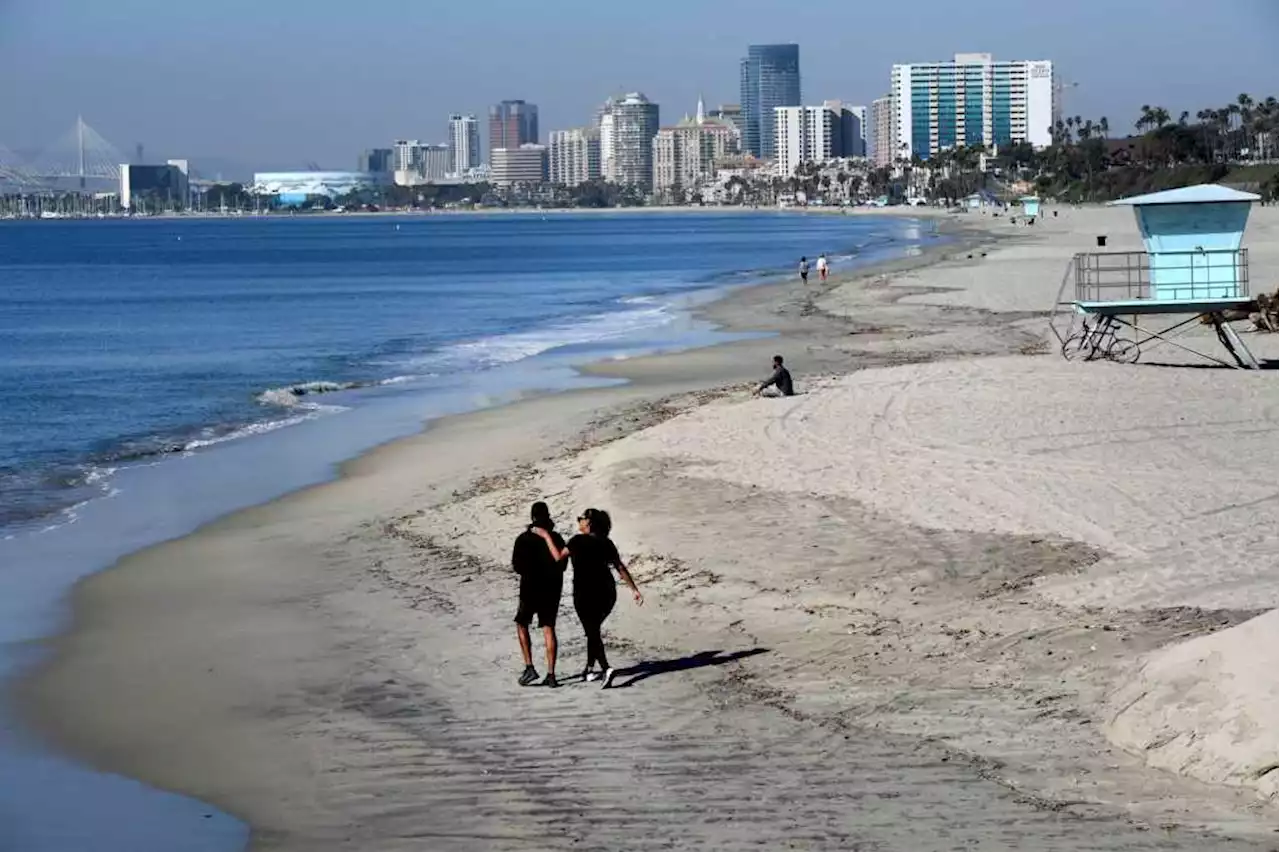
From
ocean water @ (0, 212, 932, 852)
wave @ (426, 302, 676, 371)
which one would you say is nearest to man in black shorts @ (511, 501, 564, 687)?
ocean water @ (0, 212, 932, 852)

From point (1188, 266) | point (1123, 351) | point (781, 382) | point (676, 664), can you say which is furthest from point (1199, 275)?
point (676, 664)

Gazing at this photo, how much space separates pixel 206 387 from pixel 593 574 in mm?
25551

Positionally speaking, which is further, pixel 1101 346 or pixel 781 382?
pixel 1101 346

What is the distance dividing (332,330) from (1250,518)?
38847 mm

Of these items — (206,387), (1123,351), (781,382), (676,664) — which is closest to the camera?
(676,664)

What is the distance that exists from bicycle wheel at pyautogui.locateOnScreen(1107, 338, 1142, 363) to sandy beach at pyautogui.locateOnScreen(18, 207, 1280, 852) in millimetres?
4373

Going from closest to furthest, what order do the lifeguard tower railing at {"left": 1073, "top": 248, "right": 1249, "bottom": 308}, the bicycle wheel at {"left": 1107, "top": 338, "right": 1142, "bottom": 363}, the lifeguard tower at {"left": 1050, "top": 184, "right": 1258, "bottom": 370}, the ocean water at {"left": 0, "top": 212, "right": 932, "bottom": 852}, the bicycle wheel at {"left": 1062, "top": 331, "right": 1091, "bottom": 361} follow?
the ocean water at {"left": 0, "top": 212, "right": 932, "bottom": 852} < the lifeguard tower at {"left": 1050, "top": 184, "right": 1258, "bottom": 370} < the lifeguard tower railing at {"left": 1073, "top": 248, "right": 1249, "bottom": 308} < the bicycle wheel at {"left": 1107, "top": 338, "right": 1142, "bottom": 363} < the bicycle wheel at {"left": 1062, "top": 331, "right": 1091, "bottom": 361}

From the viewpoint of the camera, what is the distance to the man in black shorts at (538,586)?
11094mm

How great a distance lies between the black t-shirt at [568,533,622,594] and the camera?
Result: 432 inches

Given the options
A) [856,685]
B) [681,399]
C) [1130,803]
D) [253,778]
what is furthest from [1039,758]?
[681,399]

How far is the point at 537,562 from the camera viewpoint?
11.1m

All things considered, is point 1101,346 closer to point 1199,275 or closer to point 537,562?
point 1199,275

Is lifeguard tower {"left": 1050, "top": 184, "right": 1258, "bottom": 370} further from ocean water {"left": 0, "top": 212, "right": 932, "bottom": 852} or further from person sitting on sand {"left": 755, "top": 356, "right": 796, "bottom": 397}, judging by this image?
ocean water {"left": 0, "top": 212, "right": 932, "bottom": 852}

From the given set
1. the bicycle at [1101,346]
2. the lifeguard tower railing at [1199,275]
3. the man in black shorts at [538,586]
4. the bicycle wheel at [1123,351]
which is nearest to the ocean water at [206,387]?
the man in black shorts at [538,586]
